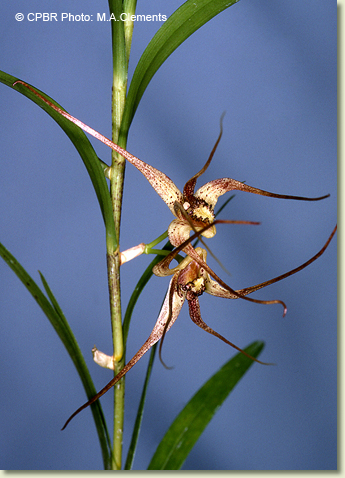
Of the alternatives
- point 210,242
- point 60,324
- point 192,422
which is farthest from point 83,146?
point 210,242

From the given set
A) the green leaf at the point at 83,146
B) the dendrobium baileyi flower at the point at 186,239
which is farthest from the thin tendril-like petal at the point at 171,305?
the green leaf at the point at 83,146

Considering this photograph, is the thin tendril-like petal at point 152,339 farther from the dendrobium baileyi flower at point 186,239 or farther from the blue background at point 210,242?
the blue background at point 210,242

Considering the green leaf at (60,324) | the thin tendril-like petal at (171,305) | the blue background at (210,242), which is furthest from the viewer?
the blue background at (210,242)

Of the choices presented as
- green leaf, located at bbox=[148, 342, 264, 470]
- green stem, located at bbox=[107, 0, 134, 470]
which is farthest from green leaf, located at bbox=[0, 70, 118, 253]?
green leaf, located at bbox=[148, 342, 264, 470]

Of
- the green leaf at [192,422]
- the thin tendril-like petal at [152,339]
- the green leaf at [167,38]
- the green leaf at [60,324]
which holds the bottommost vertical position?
the green leaf at [192,422]

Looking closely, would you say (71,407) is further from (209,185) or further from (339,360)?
(209,185)

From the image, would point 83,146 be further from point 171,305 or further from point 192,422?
point 192,422
